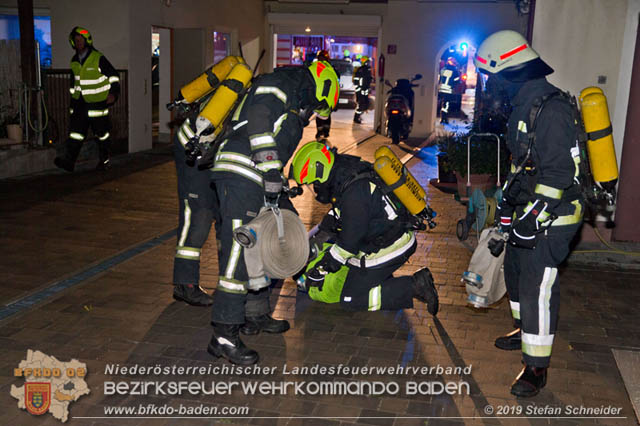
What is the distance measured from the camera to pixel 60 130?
474 inches

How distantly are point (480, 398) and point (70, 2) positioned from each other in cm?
1204

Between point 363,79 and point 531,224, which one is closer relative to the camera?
point 531,224

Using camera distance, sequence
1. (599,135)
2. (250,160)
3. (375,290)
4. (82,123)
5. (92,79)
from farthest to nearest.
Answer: (82,123) < (92,79) < (375,290) < (250,160) < (599,135)

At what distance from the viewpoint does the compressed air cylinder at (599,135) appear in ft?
14.0

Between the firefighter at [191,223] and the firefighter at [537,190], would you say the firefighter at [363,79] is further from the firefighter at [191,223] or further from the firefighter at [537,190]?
the firefighter at [537,190]

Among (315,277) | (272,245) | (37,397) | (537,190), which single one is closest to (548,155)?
(537,190)

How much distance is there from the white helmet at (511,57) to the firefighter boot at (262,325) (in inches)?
94.9

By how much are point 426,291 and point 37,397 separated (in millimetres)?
2914

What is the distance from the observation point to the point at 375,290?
545 centimetres

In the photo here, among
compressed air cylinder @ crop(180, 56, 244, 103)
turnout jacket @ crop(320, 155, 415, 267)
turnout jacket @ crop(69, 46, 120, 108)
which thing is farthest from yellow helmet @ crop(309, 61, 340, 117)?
turnout jacket @ crop(69, 46, 120, 108)

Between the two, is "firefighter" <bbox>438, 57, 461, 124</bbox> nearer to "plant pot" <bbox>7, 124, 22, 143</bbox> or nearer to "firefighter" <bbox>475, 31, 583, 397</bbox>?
"plant pot" <bbox>7, 124, 22, 143</bbox>

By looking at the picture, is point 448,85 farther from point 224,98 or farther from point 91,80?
point 224,98

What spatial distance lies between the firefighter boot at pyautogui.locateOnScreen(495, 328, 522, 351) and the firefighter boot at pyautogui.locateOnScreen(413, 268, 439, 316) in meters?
0.59

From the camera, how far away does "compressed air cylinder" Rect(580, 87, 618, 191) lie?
4.26 m
